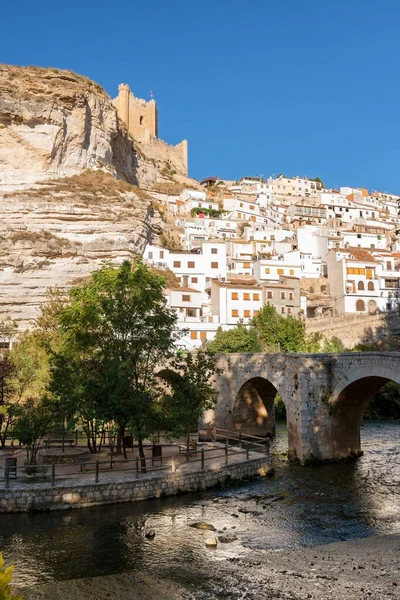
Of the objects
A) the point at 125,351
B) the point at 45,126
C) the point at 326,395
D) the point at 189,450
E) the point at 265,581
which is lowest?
the point at 265,581

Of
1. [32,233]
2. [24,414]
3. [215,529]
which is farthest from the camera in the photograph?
[32,233]

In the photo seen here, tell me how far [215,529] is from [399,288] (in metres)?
56.7

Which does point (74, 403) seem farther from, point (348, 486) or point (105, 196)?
point (105, 196)

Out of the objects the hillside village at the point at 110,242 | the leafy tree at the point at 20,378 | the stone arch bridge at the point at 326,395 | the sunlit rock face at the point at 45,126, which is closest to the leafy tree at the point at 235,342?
the hillside village at the point at 110,242

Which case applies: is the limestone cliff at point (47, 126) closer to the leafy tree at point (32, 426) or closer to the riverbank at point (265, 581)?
the leafy tree at point (32, 426)

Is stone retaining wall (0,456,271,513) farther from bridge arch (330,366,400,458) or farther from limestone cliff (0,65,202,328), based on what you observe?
limestone cliff (0,65,202,328)

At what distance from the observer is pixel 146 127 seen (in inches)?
5217

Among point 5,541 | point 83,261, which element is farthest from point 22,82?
point 5,541

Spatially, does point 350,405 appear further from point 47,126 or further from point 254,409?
point 47,126

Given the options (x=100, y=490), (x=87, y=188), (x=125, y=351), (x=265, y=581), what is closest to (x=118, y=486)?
(x=100, y=490)

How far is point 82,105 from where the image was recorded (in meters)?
69.2

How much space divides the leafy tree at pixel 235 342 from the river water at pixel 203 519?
80.5 feet

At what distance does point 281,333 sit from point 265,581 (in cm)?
4004

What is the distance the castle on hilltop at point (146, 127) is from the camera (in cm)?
12600
